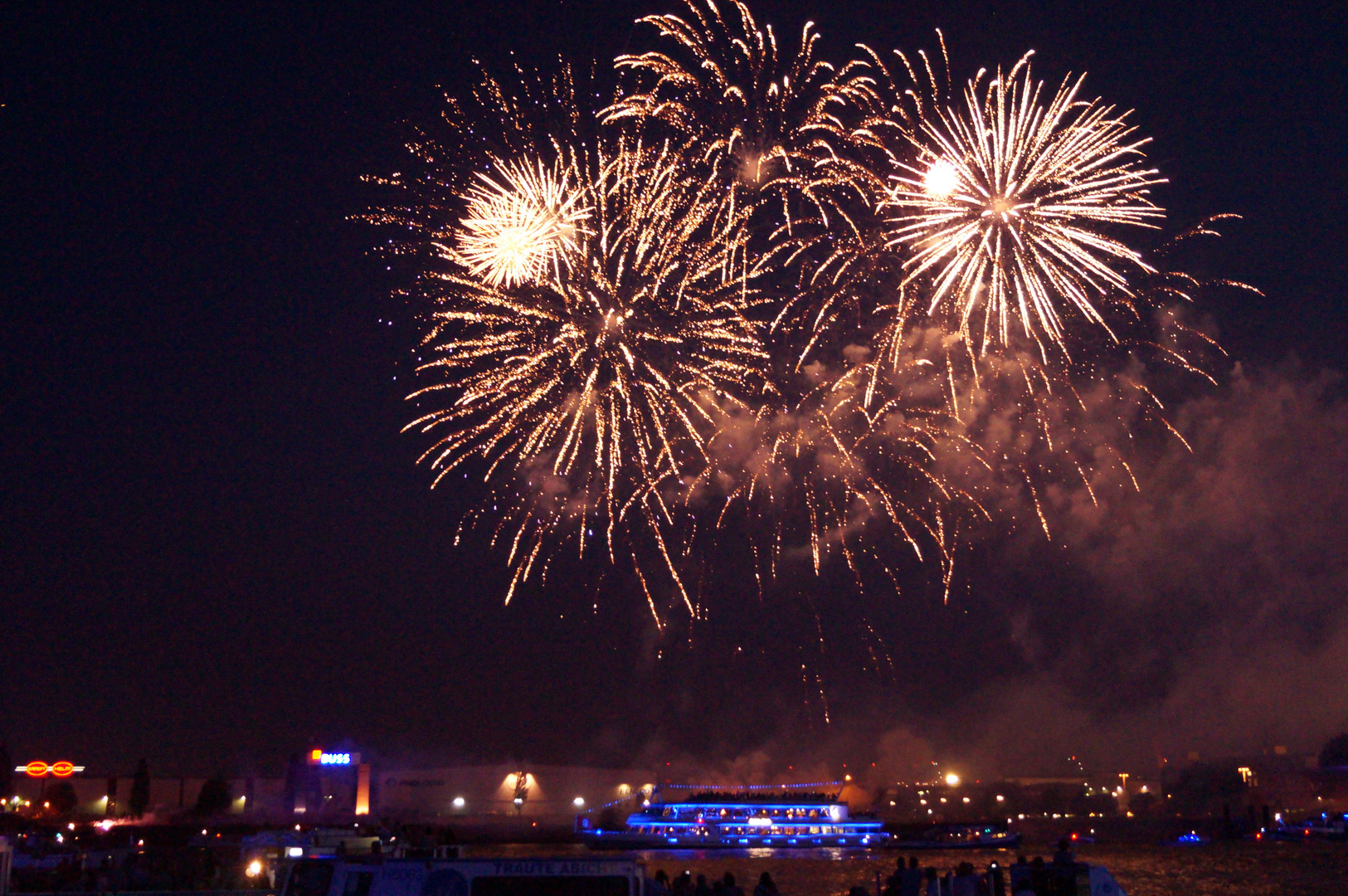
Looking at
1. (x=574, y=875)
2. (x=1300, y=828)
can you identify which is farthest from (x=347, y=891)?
(x=1300, y=828)

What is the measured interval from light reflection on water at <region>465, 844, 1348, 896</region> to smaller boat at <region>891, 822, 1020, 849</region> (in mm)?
1502

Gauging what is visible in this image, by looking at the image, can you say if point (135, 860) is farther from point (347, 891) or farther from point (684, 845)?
point (684, 845)

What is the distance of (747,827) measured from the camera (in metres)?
66.3

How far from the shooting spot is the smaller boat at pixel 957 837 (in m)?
71.0

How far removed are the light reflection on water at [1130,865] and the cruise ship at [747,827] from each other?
1.02 m

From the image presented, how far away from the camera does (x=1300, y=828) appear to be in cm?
8281

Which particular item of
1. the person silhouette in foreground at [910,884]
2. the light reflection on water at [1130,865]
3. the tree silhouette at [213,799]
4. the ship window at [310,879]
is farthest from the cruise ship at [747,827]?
the ship window at [310,879]

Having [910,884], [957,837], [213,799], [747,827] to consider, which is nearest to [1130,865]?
[747,827]

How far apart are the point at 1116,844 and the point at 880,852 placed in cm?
2137

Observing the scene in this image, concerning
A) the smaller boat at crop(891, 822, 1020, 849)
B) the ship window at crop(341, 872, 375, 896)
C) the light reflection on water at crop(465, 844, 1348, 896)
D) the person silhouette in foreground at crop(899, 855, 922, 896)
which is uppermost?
the ship window at crop(341, 872, 375, 896)

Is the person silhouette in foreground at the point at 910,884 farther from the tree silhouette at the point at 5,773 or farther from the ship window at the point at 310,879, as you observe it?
the tree silhouette at the point at 5,773

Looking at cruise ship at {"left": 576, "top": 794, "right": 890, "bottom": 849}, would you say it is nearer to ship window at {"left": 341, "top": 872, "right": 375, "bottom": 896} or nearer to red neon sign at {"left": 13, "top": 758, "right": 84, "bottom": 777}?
red neon sign at {"left": 13, "top": 758, "right": 84, "bottom": 777}

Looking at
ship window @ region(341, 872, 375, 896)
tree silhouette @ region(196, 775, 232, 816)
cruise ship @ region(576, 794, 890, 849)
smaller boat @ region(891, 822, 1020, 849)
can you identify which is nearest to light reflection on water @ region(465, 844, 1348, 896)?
cruise ship @ region(576, 794, 890, 849)

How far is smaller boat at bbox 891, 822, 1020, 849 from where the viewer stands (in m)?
71.0
